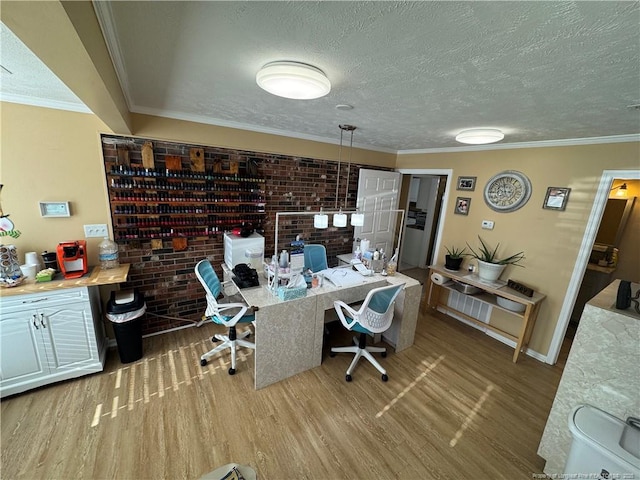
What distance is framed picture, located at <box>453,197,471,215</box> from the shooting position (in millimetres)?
3456

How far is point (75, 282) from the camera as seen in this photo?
208 centimetres

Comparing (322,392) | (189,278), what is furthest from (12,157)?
(322,392)

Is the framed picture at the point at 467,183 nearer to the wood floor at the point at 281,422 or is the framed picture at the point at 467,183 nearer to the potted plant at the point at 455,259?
the potted plant at the point at 455,259

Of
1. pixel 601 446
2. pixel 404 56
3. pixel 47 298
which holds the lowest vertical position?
pixel 601 446

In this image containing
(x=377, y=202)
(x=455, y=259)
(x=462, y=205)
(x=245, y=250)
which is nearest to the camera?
(x=245, y=250)

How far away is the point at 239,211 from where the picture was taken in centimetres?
308

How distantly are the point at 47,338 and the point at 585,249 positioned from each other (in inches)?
197

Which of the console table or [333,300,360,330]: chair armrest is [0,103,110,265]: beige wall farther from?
the console table

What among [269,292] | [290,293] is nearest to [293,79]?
[290,293]

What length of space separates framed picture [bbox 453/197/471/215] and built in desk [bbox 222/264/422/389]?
1533 millimetres

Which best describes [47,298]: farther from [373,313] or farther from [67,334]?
[373,313]

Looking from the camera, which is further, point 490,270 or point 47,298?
point 490,270

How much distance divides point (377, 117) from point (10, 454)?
362 cm

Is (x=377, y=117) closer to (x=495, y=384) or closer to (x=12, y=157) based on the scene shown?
(x=495, y=384)
